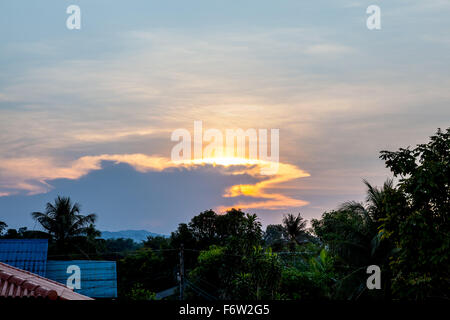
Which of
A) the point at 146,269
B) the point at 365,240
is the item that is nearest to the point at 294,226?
the point at 146,269

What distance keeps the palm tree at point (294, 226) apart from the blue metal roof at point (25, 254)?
96.1 feet

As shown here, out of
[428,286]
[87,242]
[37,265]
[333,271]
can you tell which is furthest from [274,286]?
[87,242]

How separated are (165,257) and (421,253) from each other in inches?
1008

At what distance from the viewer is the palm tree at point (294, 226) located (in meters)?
42.1

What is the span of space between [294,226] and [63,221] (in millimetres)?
21779

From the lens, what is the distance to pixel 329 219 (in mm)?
28266

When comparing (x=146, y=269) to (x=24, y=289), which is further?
(x=146, y=269)

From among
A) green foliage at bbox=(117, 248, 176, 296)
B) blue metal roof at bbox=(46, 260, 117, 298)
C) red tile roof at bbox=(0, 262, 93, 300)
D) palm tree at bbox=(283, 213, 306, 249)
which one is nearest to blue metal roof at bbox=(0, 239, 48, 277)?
blue metal roof at bbox=(46, 260, 117, 298)

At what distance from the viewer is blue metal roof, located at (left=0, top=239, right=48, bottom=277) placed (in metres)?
15.0

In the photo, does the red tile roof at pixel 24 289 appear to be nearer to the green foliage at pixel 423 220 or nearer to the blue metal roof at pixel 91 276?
the green foliage at pixel 423 220

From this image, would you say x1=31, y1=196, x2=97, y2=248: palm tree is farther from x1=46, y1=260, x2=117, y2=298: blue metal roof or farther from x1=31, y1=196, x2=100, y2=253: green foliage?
x1=46, y1=260, x2=117, y2=298: blue metal roof

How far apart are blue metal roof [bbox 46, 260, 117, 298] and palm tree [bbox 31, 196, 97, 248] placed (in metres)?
14.6

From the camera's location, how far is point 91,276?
15422 millimetres

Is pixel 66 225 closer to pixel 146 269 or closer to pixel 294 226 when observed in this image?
pixel 146 269
